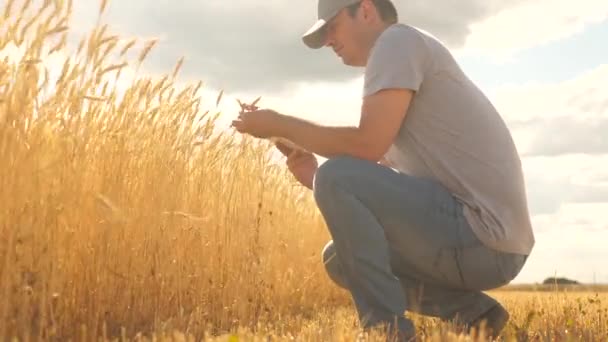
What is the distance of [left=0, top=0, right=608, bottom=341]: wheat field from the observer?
112 inches

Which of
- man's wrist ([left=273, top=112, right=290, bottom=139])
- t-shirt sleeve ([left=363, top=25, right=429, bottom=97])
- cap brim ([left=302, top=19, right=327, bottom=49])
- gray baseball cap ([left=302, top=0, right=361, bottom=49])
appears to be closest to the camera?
t-shirt sleeve ([left=363, top=25, right=429, bottom=97])

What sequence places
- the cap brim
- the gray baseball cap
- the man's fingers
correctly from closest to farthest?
the gray baseball cap < the cap brim < the man's fingers

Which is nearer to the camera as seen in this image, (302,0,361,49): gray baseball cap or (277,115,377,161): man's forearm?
(277,115,377,161): man's forearm

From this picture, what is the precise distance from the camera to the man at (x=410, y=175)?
2.88 meters

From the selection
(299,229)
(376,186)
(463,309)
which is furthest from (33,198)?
Answer: (299,229)

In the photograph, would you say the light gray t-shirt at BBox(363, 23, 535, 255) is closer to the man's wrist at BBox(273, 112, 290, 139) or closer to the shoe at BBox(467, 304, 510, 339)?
the man's wrist at BBox(273, 112, 290, 139)

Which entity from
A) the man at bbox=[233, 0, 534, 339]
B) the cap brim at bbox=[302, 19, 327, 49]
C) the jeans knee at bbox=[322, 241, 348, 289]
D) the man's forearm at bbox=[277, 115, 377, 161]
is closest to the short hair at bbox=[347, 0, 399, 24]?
the man at bbox=[233, 0, 534, 339]

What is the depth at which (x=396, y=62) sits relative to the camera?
2.84 m

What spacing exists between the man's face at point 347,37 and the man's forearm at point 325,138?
0.36 metres

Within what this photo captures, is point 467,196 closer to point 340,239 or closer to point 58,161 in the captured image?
point 340,239

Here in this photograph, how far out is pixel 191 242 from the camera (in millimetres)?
3881

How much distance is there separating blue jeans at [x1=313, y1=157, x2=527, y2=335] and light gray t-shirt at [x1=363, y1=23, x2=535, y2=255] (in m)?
0.07

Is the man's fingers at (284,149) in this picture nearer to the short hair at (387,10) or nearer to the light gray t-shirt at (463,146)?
the light gray t-shirt at (463,146)

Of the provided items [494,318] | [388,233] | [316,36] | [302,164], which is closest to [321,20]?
[316,36]
